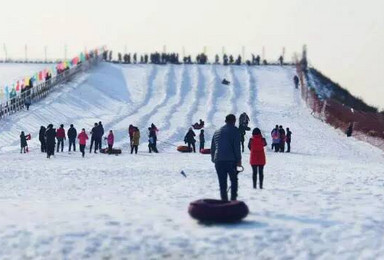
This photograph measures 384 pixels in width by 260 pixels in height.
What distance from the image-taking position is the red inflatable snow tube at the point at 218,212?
10828mm

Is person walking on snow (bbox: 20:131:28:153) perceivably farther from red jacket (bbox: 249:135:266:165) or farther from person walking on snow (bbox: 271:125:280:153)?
red jacket (bbox: 249:135:266:165)

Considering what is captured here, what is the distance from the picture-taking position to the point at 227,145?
12.4 metres

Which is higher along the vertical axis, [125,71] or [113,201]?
[125,71]

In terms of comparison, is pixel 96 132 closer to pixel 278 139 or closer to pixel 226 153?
pixel 278 139

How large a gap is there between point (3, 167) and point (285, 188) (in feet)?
30.6

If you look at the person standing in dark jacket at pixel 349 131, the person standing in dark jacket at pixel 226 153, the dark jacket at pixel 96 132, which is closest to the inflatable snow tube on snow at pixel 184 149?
the dark jacket at pixel 96 132

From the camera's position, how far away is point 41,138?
28.5m

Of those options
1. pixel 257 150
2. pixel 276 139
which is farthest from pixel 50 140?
pixel 257 150

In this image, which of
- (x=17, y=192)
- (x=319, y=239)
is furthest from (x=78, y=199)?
(x=319, y=239)

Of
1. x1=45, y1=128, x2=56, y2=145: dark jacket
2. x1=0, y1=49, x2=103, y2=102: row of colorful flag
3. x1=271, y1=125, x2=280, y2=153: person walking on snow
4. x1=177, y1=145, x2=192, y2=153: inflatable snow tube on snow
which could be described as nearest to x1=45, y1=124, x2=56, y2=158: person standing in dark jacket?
x1=45, y1=128, x2=56, y2=145: dark jacket

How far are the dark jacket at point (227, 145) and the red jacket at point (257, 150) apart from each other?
224cm

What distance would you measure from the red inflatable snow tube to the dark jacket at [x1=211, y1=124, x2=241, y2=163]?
1.46 meters

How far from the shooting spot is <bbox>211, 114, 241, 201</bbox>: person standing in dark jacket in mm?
12422

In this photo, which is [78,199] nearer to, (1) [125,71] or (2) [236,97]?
(2) [236,97]
